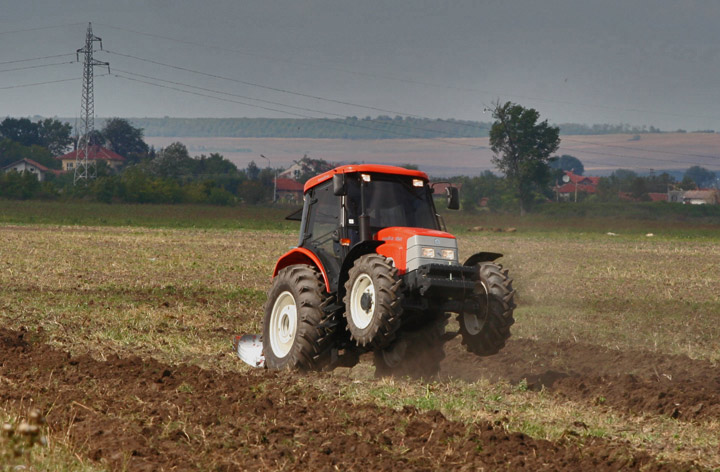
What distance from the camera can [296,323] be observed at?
9.23 meters

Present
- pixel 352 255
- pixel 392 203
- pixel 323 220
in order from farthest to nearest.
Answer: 1. pixel 323 220
2. pixel 392 203
3. pixel 352 255

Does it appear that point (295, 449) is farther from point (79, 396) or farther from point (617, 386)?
point (617, 386)

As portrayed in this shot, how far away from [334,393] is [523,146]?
250ft

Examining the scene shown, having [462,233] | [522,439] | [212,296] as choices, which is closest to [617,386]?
[522,439]

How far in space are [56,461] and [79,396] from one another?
2098mm

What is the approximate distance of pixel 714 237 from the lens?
4922cm

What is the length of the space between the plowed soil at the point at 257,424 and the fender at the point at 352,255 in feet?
3.33

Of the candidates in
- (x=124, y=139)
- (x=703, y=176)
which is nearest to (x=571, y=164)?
(x=703, y=176)

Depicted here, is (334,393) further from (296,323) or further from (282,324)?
(282,324)

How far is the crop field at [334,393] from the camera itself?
580cm

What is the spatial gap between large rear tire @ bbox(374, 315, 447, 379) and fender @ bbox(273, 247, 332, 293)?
987mm

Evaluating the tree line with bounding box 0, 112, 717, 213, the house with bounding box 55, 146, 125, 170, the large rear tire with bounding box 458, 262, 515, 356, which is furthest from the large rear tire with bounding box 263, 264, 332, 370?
the house with bounding box 55, 146, 125, 170

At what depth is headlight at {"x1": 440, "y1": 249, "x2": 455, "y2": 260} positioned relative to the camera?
841 centimetres

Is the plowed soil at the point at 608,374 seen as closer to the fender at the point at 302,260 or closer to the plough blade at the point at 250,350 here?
the fender at the point at 302,260
